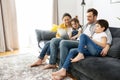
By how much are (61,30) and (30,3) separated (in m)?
1.59

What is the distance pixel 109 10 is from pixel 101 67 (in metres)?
1.97

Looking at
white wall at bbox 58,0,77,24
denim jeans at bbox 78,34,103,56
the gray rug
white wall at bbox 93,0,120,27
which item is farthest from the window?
denim jeans at bbox 78,34,103,56

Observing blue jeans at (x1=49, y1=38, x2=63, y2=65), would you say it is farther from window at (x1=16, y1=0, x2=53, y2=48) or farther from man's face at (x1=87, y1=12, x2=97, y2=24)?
window at (x1=16, y1=0, x2=53, y2=48)

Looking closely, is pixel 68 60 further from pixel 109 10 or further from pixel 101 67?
pixel 109 10

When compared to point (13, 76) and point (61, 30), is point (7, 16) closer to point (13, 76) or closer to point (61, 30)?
point (61, 30)

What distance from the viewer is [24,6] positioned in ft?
13.0

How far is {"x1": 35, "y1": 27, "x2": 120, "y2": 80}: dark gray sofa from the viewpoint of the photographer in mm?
1540

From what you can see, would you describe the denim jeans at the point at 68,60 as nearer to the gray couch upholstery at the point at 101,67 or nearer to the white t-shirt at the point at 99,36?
the gray couch upholstery at the point at 101,67

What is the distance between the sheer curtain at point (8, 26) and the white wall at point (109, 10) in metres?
1.98

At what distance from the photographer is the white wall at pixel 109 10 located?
3.12m

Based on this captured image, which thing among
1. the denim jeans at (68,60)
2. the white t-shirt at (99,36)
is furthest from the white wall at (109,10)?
the denim jeans at (68,60)

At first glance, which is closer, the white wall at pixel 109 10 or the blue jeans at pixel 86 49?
the blue jeans at pixel 86 49

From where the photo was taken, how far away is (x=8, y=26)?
379 centimetres

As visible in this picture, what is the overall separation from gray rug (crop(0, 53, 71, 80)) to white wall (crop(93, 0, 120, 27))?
165 cm
